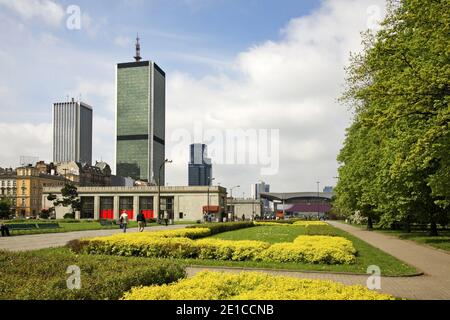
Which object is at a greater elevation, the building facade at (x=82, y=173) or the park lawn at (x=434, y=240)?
the building facade at (x=82, y=173)

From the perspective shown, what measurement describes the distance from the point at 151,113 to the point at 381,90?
375 feet

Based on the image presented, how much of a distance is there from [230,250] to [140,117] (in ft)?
384

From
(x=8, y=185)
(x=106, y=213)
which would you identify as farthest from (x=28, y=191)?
(x=106, y=213)

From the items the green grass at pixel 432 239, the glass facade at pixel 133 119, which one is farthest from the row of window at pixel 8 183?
the green grass at pixel 432 239

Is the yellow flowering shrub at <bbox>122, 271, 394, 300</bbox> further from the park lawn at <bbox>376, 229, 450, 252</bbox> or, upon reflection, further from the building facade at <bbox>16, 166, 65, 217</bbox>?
the building facade at <bbox>16, 166, 65, 217</bbox>

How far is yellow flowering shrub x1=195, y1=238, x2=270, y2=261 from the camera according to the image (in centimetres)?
1823

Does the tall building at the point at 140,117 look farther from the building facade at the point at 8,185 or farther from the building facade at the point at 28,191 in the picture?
the building facade at the point at 8,185

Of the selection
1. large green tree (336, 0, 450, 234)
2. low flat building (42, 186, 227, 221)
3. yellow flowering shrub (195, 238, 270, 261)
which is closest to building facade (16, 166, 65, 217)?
low flat building (42, 186, 227, 221)

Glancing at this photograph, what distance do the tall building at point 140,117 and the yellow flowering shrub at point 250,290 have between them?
113 m

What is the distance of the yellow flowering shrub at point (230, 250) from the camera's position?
59.8 feet

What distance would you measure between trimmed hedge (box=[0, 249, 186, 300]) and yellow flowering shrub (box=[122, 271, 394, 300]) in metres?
0.59

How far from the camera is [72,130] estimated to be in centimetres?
11181

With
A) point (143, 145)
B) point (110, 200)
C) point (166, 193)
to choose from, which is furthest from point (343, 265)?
point (143, 145)

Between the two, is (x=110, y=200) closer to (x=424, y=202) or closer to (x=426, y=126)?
(x=424, y=202)
